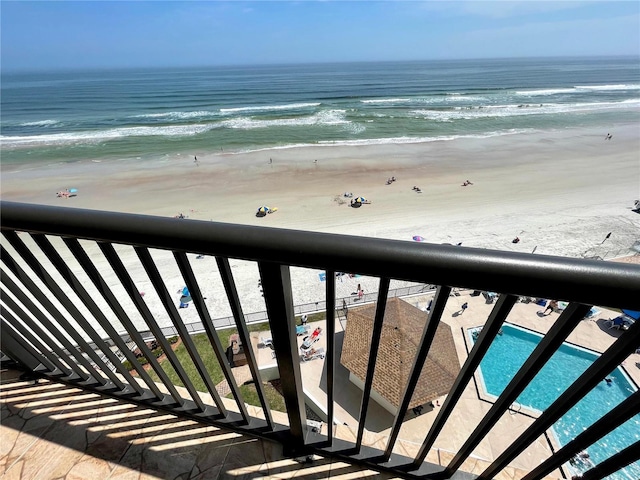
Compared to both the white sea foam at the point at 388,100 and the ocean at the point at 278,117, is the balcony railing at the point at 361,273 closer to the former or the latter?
the ocean at the point at 278,117

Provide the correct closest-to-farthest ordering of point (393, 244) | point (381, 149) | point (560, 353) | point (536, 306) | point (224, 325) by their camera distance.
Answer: point (393, 244), point (560, 353), point (224, 325), point (536, 306), point (381, 149)

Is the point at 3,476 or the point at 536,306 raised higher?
the point at 3,476

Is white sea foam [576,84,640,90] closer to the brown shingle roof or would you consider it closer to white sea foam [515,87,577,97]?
white sea foam [515,87,577,97]

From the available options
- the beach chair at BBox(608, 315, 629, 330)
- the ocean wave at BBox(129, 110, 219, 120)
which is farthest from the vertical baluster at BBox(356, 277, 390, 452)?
the ocean wave at BBox(129, 110, 219, 120)

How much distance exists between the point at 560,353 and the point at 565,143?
2309 centimetres

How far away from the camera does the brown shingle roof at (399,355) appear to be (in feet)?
21.2

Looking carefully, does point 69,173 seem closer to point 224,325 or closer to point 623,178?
point 224,325

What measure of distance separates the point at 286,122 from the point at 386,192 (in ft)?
59.9

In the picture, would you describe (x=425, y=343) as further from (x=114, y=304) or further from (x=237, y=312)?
(x=114, y=304)

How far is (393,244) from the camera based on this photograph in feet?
2.55

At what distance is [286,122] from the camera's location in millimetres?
32219

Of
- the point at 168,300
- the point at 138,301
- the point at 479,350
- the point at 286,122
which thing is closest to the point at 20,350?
the point at 138,301

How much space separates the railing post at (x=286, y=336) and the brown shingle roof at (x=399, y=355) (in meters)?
4.53

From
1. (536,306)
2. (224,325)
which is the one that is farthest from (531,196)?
(224,325)
